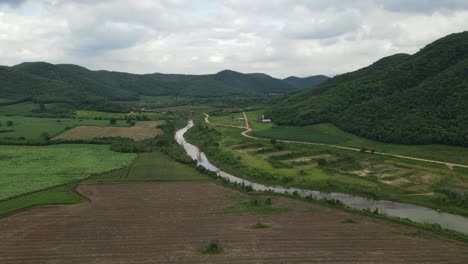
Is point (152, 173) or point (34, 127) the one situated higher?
point (34, 127)

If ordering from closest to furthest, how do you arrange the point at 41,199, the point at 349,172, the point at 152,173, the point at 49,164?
the point at 41,199 < the point at 152,173 < the point at 349,172 < the point at 49,164

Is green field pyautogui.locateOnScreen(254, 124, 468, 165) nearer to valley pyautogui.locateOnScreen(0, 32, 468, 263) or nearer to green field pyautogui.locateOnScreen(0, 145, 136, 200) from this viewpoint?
valley pyautogui.locateOnScreen(0, 32, 468, 263)

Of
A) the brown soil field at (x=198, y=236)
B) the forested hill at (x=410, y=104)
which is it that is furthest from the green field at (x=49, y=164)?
the forested hill at (x=410, y=104)

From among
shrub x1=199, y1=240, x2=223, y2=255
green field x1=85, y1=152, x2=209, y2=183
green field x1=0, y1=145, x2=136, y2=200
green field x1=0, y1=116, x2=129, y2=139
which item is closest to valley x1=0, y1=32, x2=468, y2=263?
shrub x1=199, y1=240, x2=223, y2=255

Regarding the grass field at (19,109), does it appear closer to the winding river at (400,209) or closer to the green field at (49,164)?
the green field at (49,164)

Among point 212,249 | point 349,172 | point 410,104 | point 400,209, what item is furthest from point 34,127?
point 410,104

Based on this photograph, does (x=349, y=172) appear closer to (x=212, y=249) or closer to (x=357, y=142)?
(x=357, y=142)
